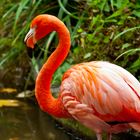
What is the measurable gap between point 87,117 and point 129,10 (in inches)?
70.3

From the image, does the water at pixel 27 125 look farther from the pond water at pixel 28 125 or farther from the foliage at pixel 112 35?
the foliage at pixel 112 35

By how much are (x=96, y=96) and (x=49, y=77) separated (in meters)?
0.52

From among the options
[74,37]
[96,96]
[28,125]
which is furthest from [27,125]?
[96,96]

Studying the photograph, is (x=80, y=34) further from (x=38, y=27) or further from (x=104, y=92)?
(x=104, y=92)

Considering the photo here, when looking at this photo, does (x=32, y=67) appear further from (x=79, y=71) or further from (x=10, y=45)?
(x=79, y=71)

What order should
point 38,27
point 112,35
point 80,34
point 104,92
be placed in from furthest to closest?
1. point 80,34
2. point 112,35
3. point 38,27
4. point 104,92

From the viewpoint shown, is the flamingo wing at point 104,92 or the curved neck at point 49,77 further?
the curved neck at point 49,77

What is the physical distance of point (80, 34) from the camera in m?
5.58

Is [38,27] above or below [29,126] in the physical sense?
above

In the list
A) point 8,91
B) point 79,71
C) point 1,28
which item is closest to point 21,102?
point 8,91

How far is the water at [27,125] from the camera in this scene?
509 centimetres

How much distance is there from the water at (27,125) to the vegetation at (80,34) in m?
0.40

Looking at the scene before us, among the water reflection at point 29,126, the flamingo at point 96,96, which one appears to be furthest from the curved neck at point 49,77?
the water reflection at point 29,126

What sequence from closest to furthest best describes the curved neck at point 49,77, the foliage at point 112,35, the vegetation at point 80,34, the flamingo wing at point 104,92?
the flamingo wing at point 104,92
the curved neck at point 49,77
the foliage at point 112,35
the vegetation at point 80,34
